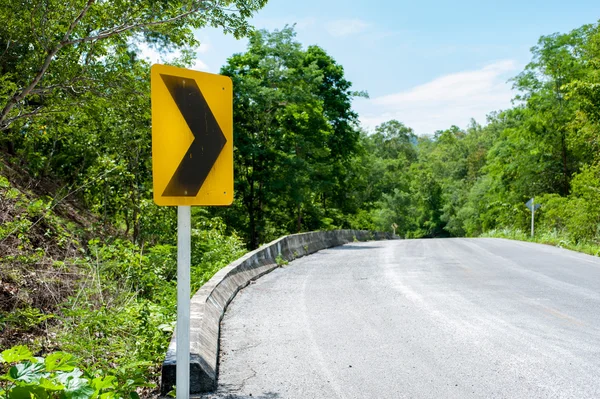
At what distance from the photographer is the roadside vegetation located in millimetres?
5609

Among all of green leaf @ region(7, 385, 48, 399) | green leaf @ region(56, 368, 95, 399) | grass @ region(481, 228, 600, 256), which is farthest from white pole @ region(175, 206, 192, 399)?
grass @ region(481, 228, 600, 256)

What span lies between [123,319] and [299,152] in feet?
65.4

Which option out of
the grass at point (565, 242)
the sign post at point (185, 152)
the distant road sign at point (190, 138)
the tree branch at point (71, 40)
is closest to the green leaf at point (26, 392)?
the sign post at point (185, 152)

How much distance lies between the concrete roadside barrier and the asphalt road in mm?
167

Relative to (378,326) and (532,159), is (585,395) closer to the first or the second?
(378,326)

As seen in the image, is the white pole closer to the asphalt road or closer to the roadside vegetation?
the roadside vegetation

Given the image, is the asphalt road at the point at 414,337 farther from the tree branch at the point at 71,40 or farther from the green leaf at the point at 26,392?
the tree branch at the point at 71,40

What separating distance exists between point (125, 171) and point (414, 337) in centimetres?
860

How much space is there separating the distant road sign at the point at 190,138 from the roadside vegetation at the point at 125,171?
1275 mm

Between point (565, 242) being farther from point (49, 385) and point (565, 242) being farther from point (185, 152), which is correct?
point (49, 385)

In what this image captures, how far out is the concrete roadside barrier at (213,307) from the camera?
4.36 metres

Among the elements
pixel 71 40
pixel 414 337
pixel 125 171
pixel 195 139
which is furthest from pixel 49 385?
pixel 125 171

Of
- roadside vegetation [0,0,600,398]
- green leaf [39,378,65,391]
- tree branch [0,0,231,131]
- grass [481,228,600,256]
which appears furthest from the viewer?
grass [481,228,600,256]

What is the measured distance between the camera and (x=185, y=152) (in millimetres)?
3225
